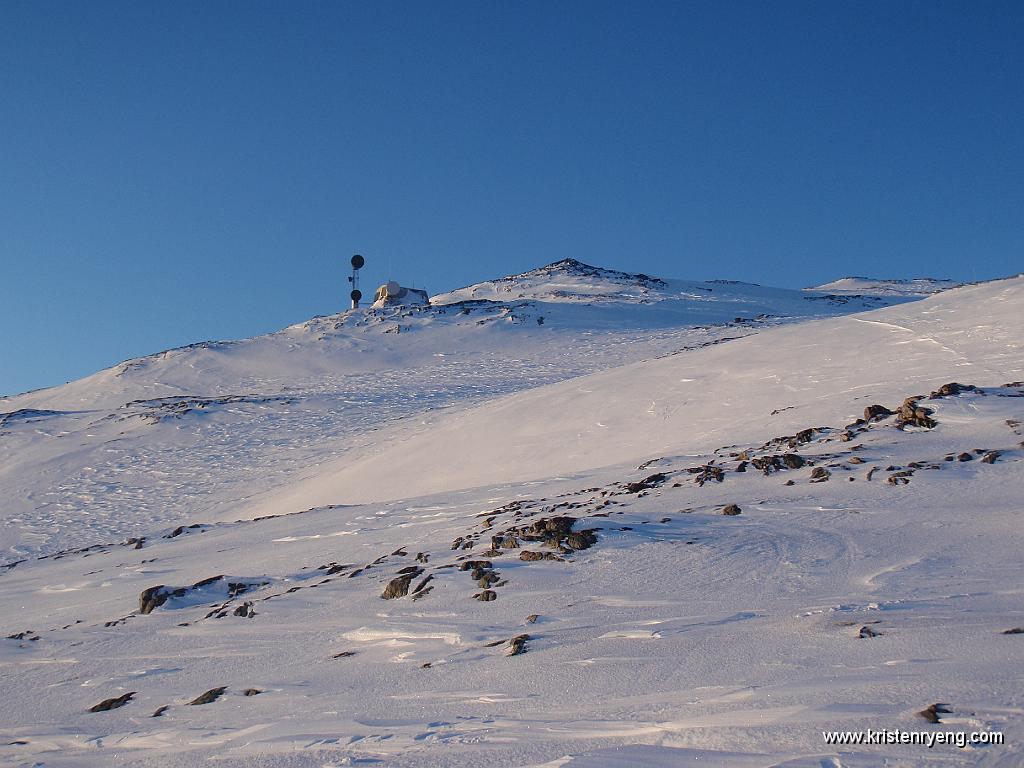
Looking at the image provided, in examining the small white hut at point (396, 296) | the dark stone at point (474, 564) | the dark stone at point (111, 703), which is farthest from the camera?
the small white hut at point (396, 296)

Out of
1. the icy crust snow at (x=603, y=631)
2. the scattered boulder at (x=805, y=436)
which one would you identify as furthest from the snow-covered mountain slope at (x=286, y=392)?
the scattered boulder at (x=805, y=436)

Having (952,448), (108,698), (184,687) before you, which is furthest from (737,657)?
(952,448)

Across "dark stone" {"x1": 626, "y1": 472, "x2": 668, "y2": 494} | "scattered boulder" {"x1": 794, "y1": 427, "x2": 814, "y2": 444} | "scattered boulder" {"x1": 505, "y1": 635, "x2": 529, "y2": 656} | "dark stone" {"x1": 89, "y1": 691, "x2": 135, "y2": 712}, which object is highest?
"scattered boulder" {"x1": 794, "y1": 427, "x2": 814, "y2": 444}

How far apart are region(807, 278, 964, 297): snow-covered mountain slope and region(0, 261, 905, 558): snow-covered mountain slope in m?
9.37

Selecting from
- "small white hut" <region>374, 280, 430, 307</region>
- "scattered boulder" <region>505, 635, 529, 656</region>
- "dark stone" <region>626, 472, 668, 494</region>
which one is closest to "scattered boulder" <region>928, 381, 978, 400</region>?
"dark stone" <region>626, 472, 668, 494</region>

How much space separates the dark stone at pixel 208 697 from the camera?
6062 mm

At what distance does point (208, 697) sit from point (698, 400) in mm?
13889

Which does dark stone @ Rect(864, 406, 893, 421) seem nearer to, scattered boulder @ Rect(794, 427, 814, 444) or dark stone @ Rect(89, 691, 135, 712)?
scattered boulder @ Rect(794, 427, 814, 444)

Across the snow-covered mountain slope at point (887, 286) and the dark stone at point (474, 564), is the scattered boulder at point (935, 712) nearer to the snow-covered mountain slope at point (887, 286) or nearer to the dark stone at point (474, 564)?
the dark stone at point (474, 564)

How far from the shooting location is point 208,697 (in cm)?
613

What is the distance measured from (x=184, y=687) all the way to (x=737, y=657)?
166 inches

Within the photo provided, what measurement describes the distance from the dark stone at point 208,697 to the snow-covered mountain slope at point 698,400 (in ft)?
30.7

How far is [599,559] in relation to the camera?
26.2 ft

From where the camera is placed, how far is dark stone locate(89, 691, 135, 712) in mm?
6358
